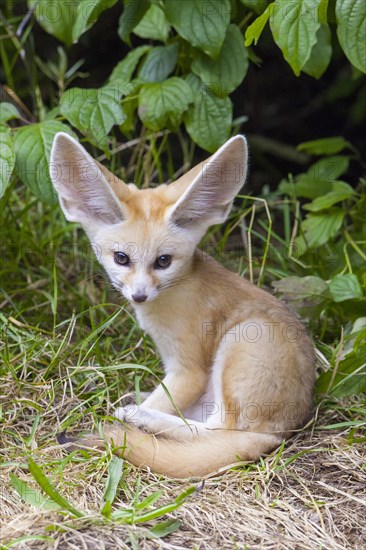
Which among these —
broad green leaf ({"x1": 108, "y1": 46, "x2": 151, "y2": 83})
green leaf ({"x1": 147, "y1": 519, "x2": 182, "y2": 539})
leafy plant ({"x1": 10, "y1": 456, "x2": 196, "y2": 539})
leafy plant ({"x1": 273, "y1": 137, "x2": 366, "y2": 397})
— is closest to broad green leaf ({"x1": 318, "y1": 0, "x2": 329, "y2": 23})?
leafy plant ({"x1": 273, "y1": 137, "x2": 366, "y2": 397})

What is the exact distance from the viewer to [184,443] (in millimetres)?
3076

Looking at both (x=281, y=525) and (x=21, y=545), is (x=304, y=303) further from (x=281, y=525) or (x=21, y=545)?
(x=21, y=545)

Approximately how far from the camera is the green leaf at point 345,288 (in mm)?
3674

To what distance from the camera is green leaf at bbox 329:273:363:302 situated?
3674mm

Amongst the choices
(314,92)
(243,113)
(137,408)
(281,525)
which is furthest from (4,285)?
(314,92)

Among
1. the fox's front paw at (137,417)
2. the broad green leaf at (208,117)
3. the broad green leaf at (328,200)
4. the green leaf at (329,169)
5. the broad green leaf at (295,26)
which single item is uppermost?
the broad green leaf at (295,26)

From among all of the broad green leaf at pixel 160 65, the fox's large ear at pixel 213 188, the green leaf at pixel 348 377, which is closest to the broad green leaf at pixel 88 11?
the broad green leaf at pixel 160 65

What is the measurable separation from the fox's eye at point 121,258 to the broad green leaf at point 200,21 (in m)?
1.15

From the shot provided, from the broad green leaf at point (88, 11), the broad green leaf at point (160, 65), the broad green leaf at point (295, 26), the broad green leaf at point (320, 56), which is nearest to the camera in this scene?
the broad green leaf at point (295, 26)

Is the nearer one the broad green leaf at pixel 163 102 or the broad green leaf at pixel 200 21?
the broad green leaf at pixel 200 21

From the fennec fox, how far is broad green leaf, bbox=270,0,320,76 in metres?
0.42

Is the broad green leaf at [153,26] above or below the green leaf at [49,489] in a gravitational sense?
above

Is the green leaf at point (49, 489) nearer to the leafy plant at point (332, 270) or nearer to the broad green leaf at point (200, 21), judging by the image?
the leafy plant at point (332, 270)

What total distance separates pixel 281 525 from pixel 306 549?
0.17 meters
